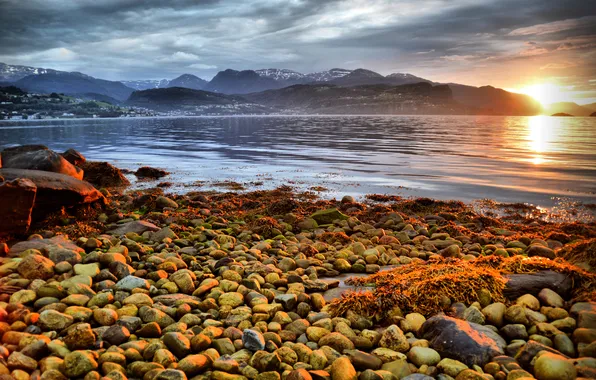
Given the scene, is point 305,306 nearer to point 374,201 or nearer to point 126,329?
point 126,329

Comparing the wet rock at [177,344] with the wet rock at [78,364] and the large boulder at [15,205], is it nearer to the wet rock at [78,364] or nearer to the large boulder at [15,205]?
the wet rock at [78,364]

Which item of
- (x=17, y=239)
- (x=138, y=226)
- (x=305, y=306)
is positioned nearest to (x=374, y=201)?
(x=138, y=226)

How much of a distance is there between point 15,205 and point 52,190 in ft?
5.77

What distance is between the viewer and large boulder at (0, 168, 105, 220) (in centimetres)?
1029

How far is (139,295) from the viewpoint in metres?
5.88

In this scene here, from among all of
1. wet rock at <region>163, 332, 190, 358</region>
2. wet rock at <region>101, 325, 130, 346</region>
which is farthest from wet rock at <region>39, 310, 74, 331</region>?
wet rock at <region>163, 332, 190, 358</region>

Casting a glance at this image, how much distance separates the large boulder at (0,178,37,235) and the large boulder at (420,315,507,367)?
8.96 metres

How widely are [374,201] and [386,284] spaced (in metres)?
10.1

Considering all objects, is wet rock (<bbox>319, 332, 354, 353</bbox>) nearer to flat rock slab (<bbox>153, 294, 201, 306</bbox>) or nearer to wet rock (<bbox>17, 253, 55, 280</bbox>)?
flat rock slab (<bbox>153, 294, 201, 306</bbox>)

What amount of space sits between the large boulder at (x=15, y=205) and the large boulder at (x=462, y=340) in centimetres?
896

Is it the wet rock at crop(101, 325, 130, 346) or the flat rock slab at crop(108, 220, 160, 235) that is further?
the flat rock slab at crop(108, 220, 160, 235)

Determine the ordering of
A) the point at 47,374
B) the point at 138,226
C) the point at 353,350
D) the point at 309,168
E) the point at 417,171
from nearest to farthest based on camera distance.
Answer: the point at 47,374 → the point at 353,350 → the point at 138,226 → the point at 417,171 → the point at 309,168

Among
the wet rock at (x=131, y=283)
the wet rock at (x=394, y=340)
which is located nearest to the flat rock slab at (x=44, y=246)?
the wet rock at (x=131, y=283)

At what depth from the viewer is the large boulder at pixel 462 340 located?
175 inches
